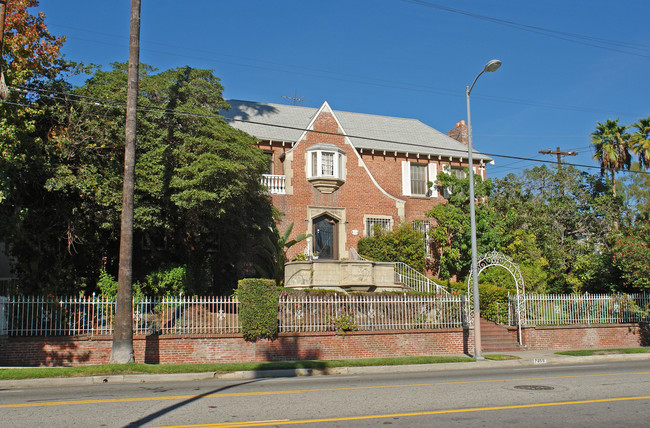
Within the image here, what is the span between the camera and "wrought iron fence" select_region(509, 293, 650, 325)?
22.8m

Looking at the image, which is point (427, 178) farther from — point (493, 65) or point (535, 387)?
point (535, 387)

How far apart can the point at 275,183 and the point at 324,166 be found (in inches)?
103

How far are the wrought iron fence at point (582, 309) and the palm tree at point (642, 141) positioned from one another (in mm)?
13014

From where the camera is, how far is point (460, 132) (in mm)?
37344

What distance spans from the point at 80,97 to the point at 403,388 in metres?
14.0

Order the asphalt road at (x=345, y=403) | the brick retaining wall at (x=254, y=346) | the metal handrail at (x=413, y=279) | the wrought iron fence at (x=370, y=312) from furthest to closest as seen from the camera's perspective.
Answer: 1. the metal handrail at (x=413, y=279)
2. the wrought iron fence at (x=370, y=312)
3. the brick retaining wall at (x=254, y=346)
4. the asphalt road at (x=345, y=403)

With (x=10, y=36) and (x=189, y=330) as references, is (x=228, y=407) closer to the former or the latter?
(x=189, y=330)

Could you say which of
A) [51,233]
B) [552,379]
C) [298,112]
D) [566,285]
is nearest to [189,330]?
[51,233]

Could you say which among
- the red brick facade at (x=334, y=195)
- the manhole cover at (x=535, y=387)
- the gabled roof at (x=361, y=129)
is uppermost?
the gabled roof at (x=361, y=129)

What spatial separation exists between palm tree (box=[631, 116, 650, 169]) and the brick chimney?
9.99 m

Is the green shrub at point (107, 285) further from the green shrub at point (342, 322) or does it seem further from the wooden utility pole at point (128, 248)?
the green shrub at point (342, 322)

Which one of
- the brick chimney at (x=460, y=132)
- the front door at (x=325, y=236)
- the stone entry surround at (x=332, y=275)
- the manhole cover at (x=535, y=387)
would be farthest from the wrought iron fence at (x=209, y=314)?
the brick chimney at (x=460, y=132)

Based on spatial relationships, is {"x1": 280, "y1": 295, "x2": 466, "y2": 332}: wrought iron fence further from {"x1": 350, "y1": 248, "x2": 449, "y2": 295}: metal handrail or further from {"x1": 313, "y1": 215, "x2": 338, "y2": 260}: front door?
{"x1": 313, "y1": 215, "x2": 338, "y2": 260}: front door

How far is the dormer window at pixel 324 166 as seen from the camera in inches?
1126
